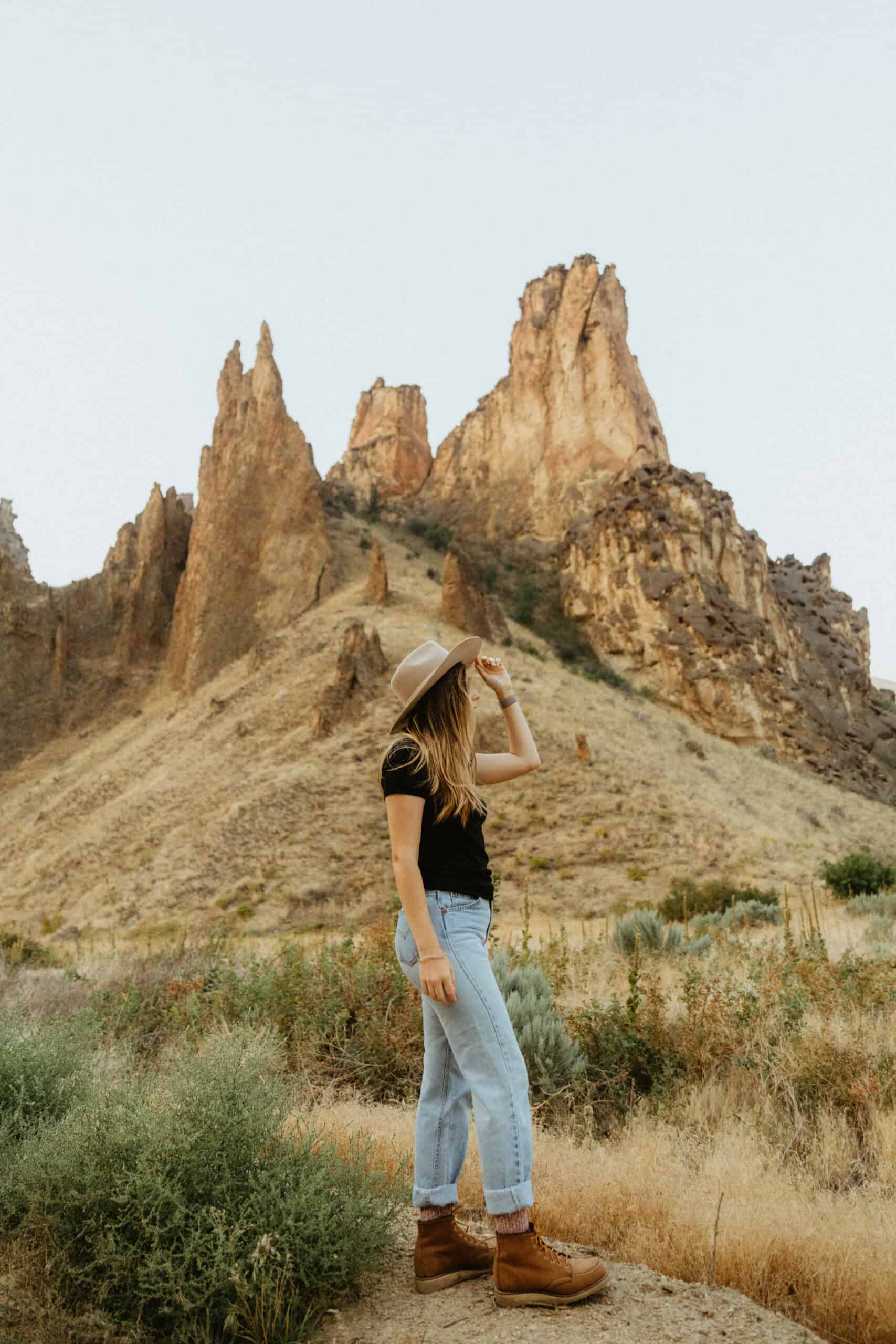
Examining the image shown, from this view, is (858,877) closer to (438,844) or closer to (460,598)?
(438,844)

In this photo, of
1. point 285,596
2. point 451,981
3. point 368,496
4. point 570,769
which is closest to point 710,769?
point 570,769

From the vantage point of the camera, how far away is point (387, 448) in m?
68.5

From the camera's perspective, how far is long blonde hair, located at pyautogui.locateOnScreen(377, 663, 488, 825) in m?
3.04

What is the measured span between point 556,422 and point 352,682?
3233 centimetres

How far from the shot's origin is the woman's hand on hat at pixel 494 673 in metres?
3.51

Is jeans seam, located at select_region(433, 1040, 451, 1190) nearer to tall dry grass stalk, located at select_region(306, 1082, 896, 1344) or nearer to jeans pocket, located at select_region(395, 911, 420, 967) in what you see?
jeans pocket, located at select_region(395, 911, 420, 967)

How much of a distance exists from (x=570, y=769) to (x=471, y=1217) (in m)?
20.2

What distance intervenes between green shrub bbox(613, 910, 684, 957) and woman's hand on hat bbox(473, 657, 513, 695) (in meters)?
6.17

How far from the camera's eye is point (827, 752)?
3734cm

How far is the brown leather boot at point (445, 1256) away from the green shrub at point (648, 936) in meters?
6.32

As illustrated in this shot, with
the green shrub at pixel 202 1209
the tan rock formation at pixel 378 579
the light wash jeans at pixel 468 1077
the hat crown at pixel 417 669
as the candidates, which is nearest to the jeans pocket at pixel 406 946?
the light wash jeans at pixel 468 1077

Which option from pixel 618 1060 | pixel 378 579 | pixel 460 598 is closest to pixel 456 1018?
pixel 618 1060

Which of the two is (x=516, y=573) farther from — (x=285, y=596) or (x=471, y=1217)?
(x=471, y=1217)

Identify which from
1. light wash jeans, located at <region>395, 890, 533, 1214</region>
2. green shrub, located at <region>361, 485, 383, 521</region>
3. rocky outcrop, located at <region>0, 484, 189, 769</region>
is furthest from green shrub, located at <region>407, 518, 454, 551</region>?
light wash jeans, located at <region>395, 890, 533, 1214</region>
